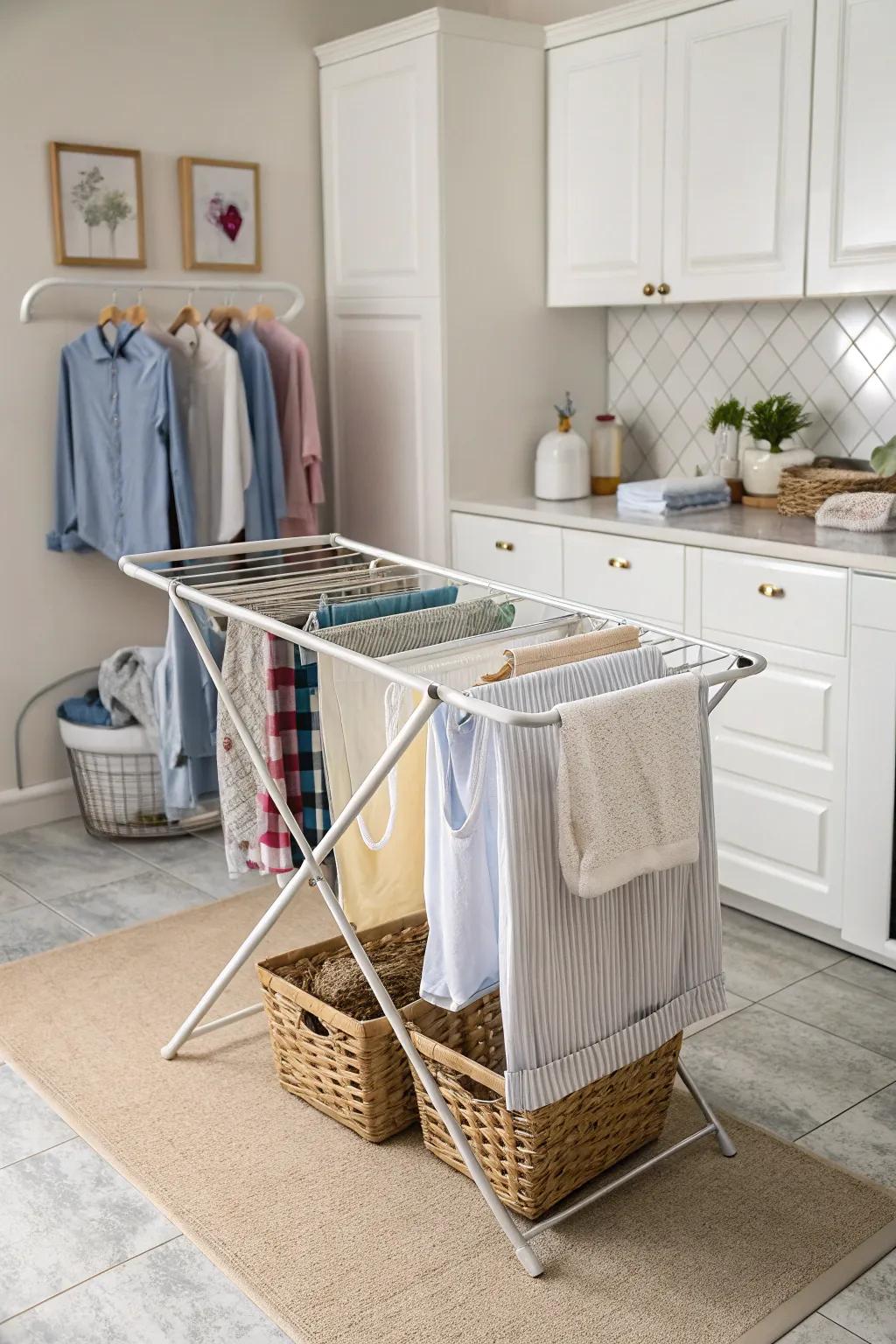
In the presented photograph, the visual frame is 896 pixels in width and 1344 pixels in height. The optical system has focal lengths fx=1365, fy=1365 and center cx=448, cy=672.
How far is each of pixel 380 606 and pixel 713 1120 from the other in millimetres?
1081

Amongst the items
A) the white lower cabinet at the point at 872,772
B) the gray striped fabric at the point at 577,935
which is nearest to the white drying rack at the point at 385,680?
the gray striped fabric at the point at 577,935

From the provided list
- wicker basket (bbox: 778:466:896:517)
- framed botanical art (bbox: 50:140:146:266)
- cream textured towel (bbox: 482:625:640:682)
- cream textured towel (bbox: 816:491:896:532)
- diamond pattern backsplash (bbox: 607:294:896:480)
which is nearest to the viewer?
cream textured towel (bbox: 482:625:640:682)

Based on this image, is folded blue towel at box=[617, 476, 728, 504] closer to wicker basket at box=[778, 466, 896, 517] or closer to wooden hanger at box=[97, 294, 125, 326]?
wicker basket at box=[778, 466, 896, 517]

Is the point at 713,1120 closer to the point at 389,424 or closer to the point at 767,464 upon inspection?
the point at 767,464

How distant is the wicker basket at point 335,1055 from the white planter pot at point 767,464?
171cm

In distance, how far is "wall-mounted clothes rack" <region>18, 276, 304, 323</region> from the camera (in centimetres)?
371

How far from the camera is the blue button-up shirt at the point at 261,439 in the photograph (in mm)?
3828

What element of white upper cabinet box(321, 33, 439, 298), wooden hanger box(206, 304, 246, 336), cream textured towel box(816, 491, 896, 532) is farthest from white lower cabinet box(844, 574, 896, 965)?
wooden hanger box(206, 304, 246, 336)

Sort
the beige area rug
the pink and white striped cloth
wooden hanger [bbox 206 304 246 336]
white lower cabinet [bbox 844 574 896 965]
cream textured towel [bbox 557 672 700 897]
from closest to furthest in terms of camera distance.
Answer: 1. cream textured towel [bbox 557 672 700 897]
2. the beige area rug
3. the pink and white striped cloth
4. white lower cabinet [bbox 844 574 896 965]
5. wooden hanger [bbox 206 304 246 336]

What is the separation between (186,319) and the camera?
3.83m

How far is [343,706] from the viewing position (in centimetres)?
231

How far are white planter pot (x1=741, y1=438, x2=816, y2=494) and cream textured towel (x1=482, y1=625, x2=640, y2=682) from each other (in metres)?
1.56

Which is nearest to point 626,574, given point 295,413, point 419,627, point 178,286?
point 295,413

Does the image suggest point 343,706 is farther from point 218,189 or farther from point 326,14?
point 326,14
